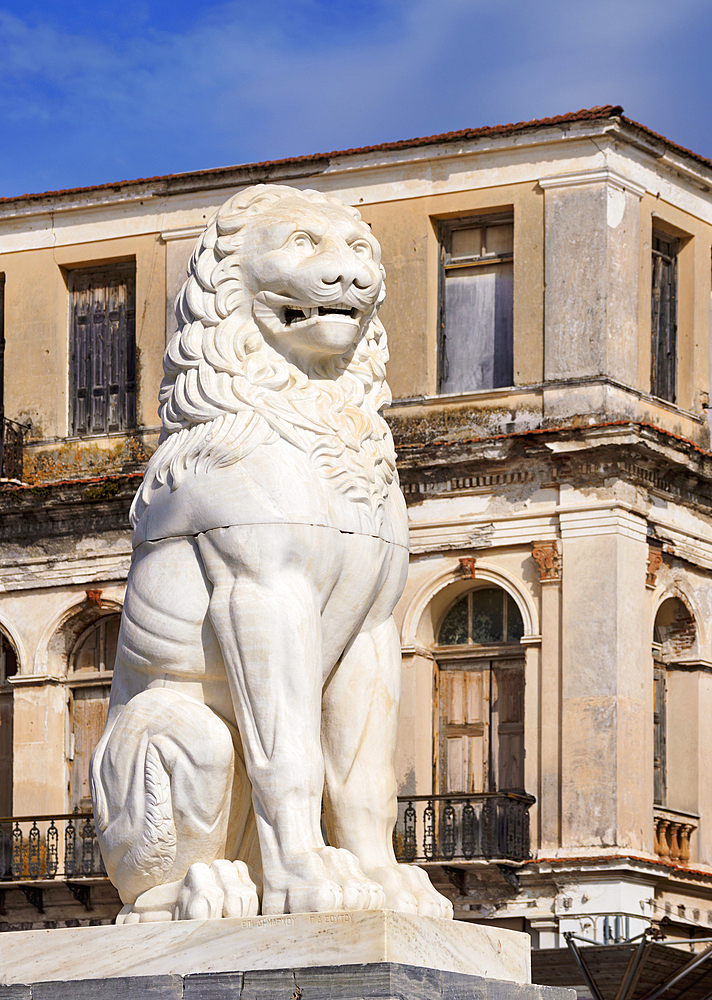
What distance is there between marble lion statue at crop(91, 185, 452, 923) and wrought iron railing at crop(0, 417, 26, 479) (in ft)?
57.1

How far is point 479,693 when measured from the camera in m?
21.9

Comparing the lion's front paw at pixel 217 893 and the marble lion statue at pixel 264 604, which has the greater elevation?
the marble lion statue at pixel 264 604

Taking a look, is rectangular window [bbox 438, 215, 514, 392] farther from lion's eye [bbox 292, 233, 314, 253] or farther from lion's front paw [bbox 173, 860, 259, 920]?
lion's front paw [bbox 173, 860, 259, 920]

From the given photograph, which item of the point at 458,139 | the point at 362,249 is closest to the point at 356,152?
the point at 458,139

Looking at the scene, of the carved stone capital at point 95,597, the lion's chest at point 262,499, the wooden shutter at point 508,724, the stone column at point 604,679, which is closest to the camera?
the lion's chest at point 262,499

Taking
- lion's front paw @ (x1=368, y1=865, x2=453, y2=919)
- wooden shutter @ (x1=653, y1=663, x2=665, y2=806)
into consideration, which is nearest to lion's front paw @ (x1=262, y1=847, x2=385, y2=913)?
lion's front paw @ (x1=368, y1=865, x2=453, y2=919)

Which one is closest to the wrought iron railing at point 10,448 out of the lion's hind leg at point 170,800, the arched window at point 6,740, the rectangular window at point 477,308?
the arched window at point 6,740

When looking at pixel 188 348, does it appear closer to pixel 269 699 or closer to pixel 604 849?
pixel 269 699

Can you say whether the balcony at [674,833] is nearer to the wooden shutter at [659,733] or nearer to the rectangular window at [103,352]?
the wooden shutter at [659,733]

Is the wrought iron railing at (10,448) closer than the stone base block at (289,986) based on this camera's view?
Result: No

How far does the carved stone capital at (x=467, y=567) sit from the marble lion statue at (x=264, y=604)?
15092mm

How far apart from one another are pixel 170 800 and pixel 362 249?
1785 mm

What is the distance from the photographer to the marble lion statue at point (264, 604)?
20.0ft

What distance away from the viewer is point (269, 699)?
20.0 ft
